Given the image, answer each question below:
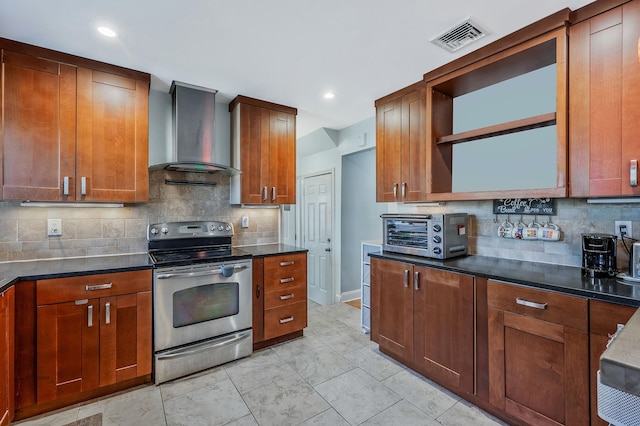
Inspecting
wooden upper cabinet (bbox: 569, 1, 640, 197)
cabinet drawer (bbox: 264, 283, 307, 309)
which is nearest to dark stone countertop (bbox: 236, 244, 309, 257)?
cabinet drawer (bbox: 264, 283, 307, 309)

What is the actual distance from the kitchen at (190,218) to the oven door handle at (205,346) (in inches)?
40.0

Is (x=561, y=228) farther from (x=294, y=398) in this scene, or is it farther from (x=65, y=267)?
(x=65, y=267)

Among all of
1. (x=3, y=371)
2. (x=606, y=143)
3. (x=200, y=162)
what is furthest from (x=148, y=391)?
(x=606, y=143)

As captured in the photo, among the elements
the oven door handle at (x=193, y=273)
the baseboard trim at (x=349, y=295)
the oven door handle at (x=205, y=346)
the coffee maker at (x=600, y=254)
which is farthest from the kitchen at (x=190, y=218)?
the baseboard trim at (x=349, y=295)

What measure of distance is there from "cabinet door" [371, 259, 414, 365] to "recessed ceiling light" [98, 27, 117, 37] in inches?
103

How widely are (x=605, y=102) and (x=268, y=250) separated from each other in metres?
2.76

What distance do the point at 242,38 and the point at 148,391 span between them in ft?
8.69

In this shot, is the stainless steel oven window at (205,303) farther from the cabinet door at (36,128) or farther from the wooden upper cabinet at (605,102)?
the wooden upper cabinet at (605,102)

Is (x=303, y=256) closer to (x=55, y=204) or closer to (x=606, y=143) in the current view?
(x=55, y=204)

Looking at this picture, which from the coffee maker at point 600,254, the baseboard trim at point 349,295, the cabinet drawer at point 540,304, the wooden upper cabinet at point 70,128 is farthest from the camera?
the baseboard trim at point 349,295

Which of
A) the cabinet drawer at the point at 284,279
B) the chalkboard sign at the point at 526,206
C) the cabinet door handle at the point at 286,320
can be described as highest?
the chalkboard sign at the point at 526,206

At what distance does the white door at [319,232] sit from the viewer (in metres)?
4.38

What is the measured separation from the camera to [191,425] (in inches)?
74.4

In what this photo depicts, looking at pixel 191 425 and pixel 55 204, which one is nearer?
pixel 191 425
